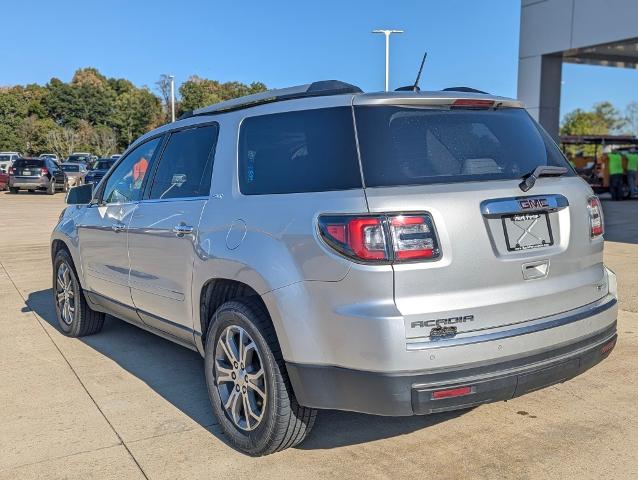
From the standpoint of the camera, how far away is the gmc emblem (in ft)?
9.86

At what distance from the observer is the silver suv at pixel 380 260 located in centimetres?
276

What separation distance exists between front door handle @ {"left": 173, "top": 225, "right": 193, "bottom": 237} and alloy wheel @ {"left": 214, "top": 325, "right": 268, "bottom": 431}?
2.18 feet

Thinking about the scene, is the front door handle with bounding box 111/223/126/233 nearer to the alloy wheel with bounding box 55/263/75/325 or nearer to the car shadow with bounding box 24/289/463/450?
the car shadow with bounding box 24/289/463/450

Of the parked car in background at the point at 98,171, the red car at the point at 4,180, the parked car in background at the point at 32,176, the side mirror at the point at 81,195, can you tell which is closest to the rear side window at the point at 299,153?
the side mirror at the point at 81,195

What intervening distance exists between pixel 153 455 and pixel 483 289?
6.43 feet

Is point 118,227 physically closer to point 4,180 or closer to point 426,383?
point 426,383

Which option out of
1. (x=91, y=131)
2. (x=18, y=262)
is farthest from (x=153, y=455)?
(x=91, y=131)

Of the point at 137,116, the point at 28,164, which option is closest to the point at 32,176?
the point at 28,164

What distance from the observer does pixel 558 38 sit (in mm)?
15062

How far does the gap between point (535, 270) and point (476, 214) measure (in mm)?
428

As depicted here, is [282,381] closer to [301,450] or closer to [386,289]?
[301,450]

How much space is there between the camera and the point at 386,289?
2.72 meters

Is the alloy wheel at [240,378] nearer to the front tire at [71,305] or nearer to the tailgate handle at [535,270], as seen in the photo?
the tailgate handle at [535,270]

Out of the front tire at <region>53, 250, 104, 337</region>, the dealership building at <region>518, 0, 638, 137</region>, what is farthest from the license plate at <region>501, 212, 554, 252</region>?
the dealership building at <region>518, 0, 638, 137</region>
